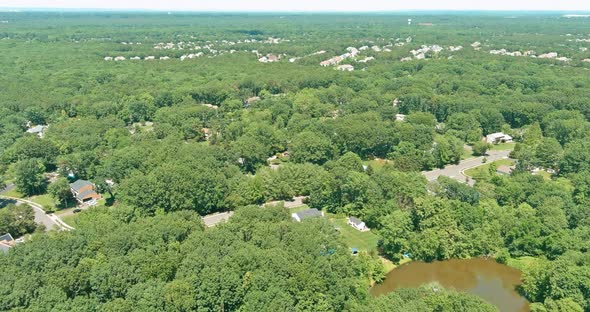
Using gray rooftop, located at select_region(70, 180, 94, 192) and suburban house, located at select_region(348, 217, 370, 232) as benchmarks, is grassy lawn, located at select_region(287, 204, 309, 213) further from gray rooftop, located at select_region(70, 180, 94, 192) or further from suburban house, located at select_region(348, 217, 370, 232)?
gray rooftop, located at select_region(70, 180, 94, 192)

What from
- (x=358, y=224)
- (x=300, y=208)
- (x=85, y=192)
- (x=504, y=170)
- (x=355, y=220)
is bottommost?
(x=300, y=208)

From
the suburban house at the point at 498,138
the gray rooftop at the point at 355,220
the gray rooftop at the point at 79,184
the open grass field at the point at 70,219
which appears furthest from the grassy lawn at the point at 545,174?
the gray rooftop at the point at 79,184

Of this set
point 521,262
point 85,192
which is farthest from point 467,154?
point 85,192

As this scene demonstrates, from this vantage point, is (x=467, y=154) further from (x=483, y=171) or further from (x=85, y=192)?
(x=85, y=192)

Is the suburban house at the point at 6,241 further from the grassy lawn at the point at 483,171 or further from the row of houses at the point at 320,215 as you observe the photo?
the grassy lawn at the point at 483,171

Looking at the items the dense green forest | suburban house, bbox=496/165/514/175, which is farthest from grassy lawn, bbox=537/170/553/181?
suburban house, bbox=496/165/514/175

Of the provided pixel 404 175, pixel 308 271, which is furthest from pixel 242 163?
pixel 308 271

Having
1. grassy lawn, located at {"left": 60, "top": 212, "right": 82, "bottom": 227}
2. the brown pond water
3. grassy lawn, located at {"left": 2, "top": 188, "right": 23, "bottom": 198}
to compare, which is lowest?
the brown pond water
